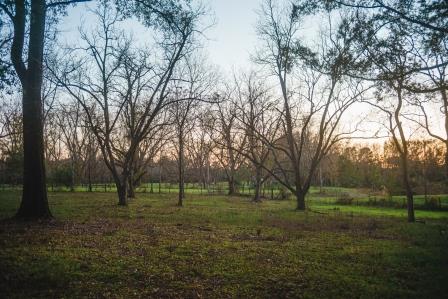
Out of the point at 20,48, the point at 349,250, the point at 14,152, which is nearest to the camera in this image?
the point at 349,250

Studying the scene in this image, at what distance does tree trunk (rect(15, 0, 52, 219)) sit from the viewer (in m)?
12.1

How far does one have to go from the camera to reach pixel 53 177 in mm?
47094

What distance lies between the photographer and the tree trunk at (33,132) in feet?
39.8

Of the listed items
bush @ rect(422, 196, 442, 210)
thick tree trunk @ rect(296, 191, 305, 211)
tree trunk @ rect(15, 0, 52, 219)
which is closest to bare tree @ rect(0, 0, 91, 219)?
tree trunk @ rect(15, 0, 52, 219)

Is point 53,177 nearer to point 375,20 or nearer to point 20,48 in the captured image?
point 20,48

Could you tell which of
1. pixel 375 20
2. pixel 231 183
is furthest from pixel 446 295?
pixel 231 183

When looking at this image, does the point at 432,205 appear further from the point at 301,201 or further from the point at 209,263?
the point at 209,263

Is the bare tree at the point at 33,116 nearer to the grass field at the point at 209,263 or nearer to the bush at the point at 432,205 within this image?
the grass field at the point at 209,263

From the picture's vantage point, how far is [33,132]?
12.2m

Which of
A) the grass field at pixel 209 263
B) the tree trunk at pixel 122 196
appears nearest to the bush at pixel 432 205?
the grass field at pixel 209 263

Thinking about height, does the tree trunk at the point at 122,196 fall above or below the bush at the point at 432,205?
above

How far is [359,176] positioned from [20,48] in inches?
2746

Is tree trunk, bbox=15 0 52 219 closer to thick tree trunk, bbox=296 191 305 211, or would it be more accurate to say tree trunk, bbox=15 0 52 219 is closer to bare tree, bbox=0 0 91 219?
bare tree, bbox=0 0 91 219

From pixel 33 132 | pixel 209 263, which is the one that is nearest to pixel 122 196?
pixel 33 132
